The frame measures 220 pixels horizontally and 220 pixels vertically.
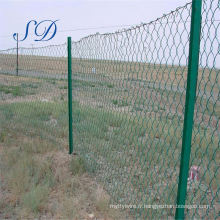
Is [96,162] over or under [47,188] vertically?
over

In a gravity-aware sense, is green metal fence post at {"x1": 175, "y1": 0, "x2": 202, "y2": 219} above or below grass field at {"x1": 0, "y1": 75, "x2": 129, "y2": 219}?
above

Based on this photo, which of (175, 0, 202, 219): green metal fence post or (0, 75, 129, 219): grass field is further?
(0, 75, 129, 219): grass field

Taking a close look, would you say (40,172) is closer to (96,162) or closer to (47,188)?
(47,188)

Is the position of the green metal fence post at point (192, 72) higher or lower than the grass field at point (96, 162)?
higher

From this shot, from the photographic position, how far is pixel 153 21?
230 centimetres

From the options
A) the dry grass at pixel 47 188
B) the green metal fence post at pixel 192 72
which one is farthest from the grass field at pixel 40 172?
the green metal fence post at pixel 192 72

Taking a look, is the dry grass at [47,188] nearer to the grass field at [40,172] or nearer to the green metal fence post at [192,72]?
the grass field at [40,172]

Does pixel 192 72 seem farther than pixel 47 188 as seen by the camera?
No

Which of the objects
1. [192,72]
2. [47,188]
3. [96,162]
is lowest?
[47,188]

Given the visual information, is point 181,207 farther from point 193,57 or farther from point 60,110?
point 60,110

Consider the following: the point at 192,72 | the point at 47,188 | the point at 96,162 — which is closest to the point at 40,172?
the point at 47,188

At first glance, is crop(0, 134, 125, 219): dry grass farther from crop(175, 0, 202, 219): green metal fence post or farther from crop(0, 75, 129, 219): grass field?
crop(175, 0, 202, 219): green metal fence post

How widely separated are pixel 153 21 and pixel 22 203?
285cm

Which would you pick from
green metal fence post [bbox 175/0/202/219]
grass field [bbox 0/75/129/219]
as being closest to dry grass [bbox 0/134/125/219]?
grass field [bbox 0/75/129/219]
